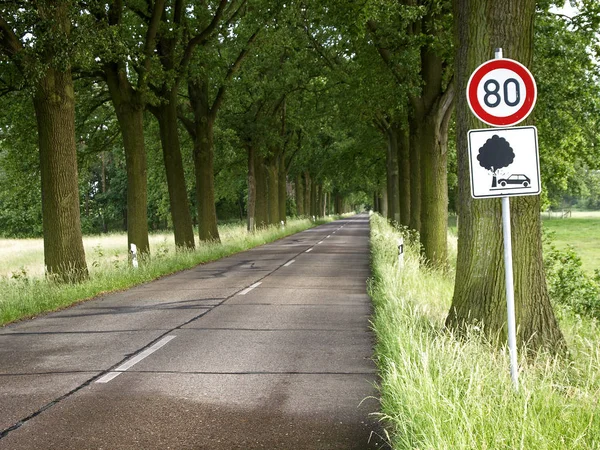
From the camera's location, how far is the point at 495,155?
5246 mm

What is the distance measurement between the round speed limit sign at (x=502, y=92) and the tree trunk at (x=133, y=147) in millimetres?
13687

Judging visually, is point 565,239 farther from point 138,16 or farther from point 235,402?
point 235,402

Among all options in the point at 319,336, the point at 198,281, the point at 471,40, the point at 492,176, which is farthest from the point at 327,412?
the point at 198,281

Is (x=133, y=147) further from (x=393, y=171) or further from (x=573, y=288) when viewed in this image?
(x=393, y=171)

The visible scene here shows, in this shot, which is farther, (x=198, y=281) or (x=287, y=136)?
(x=287, y=136)

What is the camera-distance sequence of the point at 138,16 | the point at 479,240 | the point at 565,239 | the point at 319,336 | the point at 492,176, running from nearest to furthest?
the point at 492,176 < the point at 479,240 < the point at 319,336 < the point at 138,16 < the point at 565,239

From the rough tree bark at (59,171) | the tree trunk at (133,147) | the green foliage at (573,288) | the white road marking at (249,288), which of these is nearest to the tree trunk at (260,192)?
the tree trunk at (133,147)

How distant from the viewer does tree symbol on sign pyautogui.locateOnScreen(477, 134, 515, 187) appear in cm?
522

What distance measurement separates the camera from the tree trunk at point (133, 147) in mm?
17750

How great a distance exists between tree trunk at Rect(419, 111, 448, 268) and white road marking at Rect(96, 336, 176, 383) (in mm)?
8517

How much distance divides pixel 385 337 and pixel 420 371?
2.18 m

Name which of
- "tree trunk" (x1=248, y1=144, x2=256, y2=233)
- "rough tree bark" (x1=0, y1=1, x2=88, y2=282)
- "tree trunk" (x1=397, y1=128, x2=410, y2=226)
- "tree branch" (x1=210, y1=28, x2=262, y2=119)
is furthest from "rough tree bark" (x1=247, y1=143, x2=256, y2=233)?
"rough tree bark" (x1=0, y1=1, x2=88, y2=282)

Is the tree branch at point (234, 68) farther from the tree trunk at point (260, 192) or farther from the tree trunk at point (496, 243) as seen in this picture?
the tree trunk at point (496, 243)

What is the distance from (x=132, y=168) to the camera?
18.1 metres
